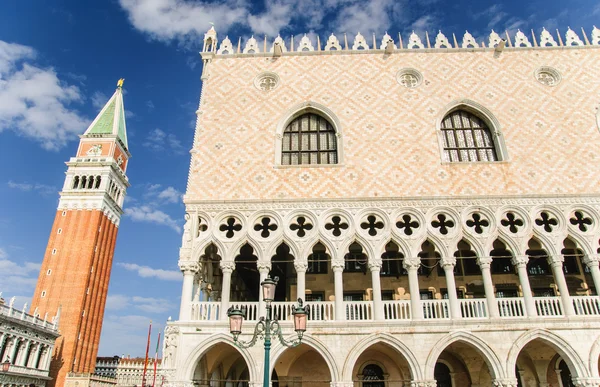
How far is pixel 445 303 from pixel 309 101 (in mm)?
7846

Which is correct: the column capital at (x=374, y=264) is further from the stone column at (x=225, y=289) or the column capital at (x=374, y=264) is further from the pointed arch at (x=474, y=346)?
the stone column at (x=225, y=289)

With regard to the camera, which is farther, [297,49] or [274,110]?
[297,49]

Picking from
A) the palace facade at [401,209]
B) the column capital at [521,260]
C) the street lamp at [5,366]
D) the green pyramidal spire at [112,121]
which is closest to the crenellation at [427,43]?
the palace facade at [401,209]

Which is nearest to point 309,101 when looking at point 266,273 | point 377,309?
point 266,273

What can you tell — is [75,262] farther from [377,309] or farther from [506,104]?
[506,104]

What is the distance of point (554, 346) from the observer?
11.8 meters

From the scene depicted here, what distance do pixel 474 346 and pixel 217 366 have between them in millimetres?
7775

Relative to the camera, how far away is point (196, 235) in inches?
531

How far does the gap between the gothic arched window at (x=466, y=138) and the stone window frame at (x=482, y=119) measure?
0.10m

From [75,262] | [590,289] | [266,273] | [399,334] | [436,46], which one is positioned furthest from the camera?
[75,262]

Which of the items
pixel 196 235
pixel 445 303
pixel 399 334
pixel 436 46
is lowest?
pixel 399 334

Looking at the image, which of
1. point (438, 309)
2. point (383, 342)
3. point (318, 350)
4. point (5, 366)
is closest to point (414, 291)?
point (438, 309)

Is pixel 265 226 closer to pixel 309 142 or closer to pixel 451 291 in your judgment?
pixel 309 142

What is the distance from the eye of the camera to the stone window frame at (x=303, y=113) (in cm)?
1443
